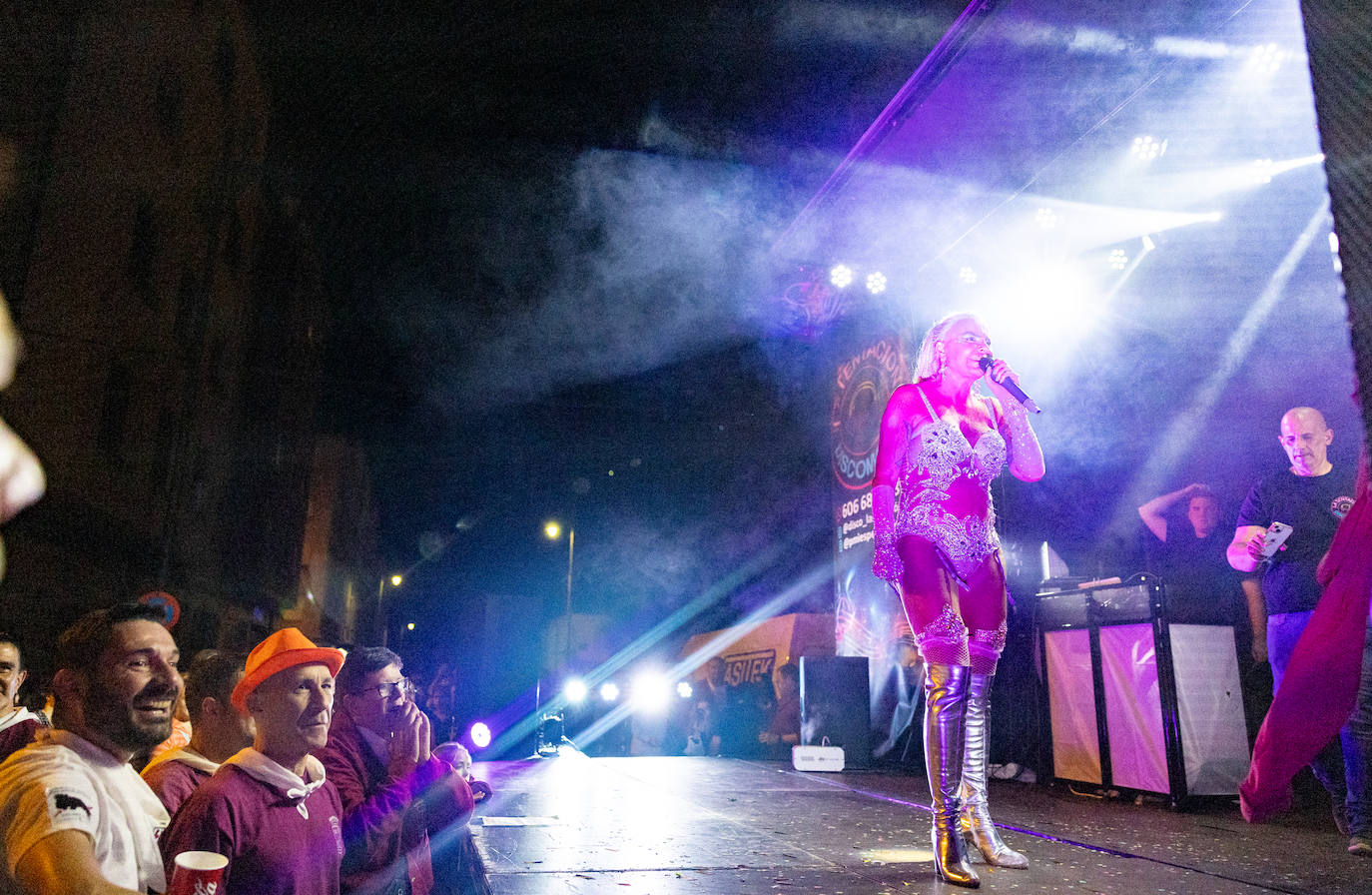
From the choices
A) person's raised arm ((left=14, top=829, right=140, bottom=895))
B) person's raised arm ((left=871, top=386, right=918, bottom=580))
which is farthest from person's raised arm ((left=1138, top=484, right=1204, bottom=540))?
person's raised arm ((left=14, top=829, right=140, bottom=895))

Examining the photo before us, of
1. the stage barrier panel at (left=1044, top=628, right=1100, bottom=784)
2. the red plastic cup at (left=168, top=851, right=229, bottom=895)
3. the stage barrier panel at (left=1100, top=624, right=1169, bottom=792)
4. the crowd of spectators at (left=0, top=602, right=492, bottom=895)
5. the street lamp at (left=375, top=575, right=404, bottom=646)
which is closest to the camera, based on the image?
the red plastic cup at (left=168, top=851, right=229, bottom=895)

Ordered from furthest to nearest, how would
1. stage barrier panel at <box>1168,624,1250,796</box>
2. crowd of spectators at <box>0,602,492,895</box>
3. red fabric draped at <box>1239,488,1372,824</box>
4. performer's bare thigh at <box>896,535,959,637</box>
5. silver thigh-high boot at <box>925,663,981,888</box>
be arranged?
1. stage barrier panel at <box>1168,624,1250,796</box>
2. red fabric draped at <box>1239,488,1372,824</box>
3. performer's bare thigh at <box>896,535,959,637</box>
4. silver thigh-high boot at <box>925,663,981,888</box>
5. crowd of spectators at <box>0,602,492,895</box>

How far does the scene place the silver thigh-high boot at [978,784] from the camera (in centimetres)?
268

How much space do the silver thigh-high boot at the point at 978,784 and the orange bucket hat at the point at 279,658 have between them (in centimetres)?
204

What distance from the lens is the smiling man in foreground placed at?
4.42 ft

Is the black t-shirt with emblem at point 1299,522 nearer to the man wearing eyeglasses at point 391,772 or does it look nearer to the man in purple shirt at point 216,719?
the man wearing eyeglasses at point 391,772

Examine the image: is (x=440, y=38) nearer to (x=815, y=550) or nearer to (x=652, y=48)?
(x=652, y=48)

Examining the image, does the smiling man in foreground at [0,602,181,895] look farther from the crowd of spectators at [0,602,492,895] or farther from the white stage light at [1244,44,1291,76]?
the white stage light at [1244,44,1291,76]

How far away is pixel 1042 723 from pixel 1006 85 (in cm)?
508

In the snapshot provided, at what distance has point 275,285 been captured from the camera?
1872cm

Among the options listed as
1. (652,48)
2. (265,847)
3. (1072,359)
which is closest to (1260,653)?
(1072,359)

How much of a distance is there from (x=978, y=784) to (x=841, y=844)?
564 millimetres

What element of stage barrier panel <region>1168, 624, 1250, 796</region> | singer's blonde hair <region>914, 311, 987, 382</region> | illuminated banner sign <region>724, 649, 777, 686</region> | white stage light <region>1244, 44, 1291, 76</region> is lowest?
illuminated banner sign <region>724, 649, 777, 686</region>

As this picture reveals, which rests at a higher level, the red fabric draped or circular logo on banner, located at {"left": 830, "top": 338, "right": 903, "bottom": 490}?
A: circular logo on banner, located at {"left": 830, "top": 338, "right": 903, "bottom": 490}
